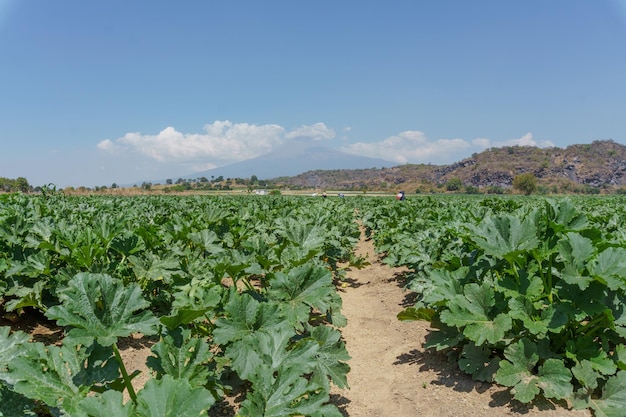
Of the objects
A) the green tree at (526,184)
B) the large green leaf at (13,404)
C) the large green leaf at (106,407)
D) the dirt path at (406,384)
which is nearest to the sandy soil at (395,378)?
the dirt path at (406,384)

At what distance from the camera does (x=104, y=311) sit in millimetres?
2219

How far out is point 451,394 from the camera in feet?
10.6

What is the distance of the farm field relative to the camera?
204 cm

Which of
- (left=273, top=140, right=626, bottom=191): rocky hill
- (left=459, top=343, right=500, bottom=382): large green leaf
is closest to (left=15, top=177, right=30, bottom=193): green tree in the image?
(left=459, top=343, right=500, bottom=382): large green leaf

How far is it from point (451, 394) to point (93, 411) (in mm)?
2694

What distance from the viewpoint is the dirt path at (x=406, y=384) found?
299 centimetres

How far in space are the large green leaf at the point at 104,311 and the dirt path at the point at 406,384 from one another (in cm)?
188

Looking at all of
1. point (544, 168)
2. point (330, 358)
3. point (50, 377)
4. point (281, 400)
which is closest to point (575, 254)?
point (330, 358)

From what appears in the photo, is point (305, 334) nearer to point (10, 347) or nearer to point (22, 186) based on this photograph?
point (10, 347)

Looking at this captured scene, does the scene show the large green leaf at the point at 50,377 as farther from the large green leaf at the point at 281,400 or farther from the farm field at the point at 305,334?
the large green leaf at the point at 281,400

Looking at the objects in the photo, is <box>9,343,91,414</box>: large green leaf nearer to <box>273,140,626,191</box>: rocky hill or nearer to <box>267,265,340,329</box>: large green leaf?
<box>267,265,340,329</box>: large green leaf

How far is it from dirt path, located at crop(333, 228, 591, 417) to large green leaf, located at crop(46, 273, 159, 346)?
6.16 ft

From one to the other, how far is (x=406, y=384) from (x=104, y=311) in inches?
103

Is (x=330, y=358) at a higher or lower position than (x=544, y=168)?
lower
